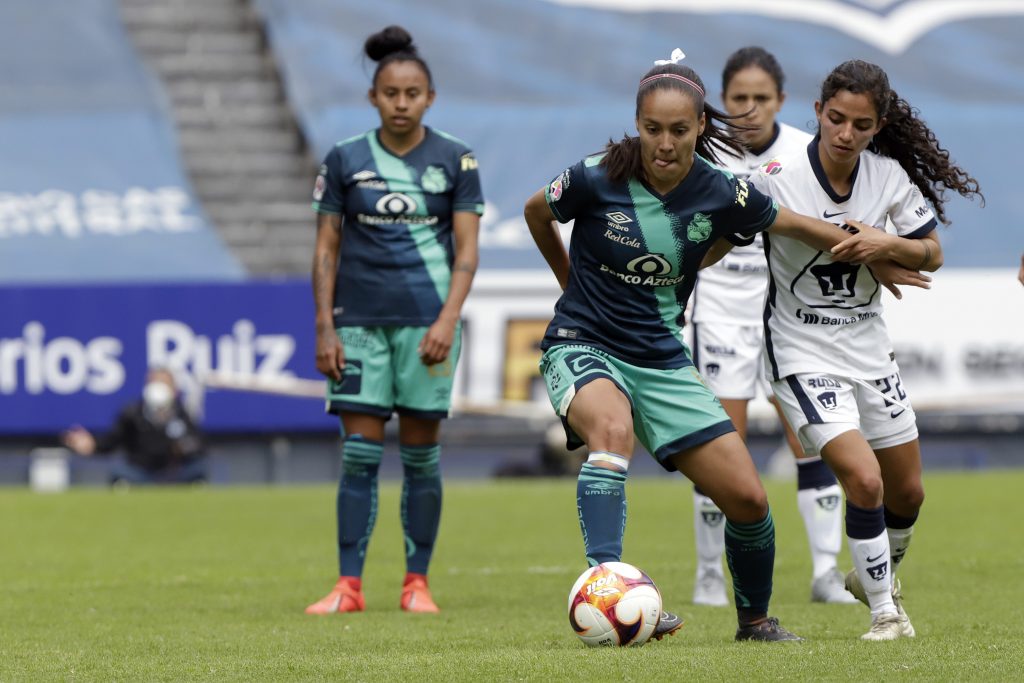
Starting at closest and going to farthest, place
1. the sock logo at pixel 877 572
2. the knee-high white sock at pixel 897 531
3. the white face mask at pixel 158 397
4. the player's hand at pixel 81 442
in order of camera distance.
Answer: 1. the sock logo at pixel 877 572
2. the knee-high white sock at pixel 897 531
3. the white face mask at pixel 158 397
4. the player's hand at pixel 81 442

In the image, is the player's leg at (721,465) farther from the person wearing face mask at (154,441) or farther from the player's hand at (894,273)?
the person wearing face mask at (154,441)

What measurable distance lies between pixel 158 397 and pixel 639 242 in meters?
11.5

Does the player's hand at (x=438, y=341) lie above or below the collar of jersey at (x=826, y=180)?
below

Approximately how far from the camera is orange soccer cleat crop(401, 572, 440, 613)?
6.98 m

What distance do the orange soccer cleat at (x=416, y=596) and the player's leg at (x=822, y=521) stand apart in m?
1.66

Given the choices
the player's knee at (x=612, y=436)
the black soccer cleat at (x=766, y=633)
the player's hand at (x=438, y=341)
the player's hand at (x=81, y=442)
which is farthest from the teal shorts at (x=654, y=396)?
the player's hand at (x=81, y=442)

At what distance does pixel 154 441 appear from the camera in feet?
54.6

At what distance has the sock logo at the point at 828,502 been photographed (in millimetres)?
7598

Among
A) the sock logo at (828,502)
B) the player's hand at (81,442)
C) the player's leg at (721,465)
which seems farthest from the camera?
the player's hand at (81,442)

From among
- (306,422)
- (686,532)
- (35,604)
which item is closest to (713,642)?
(35,604)

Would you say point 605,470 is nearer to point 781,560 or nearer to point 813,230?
point 813,230

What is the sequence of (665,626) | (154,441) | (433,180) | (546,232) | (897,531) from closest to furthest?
(665,626)
(546,232)
(897,531)
(433,180)
(154,441)

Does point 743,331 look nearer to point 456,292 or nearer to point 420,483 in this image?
point 456,292

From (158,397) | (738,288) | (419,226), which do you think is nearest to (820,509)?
(738,288)
